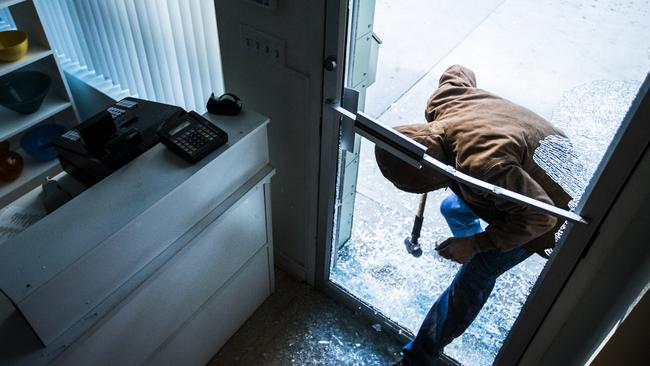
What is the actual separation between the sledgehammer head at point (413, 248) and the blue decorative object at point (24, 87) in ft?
5.48

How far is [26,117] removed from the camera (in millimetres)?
2143

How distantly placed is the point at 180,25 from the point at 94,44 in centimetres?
66

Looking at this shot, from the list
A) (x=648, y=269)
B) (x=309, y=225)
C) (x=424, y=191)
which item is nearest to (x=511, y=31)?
(x=424, y=191)

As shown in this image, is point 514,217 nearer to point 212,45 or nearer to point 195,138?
point 195,138

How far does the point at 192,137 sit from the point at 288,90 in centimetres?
33

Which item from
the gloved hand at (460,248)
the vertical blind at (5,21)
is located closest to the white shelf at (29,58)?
the vertical blind at (5,21)

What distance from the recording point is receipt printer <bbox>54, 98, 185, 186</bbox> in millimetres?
1217

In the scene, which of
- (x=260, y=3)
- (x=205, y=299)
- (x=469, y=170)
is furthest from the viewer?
(x=205, y=299)

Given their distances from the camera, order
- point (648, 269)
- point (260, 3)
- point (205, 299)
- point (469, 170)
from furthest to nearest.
Answer: point (205, 299), point (260, 3), point (469, 170), point (648, 269)

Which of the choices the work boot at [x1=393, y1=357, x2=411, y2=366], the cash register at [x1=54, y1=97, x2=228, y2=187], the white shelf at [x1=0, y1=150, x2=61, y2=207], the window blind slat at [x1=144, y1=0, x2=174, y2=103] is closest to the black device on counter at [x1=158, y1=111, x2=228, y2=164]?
the cash register at [x1=54, y1=97, x2=228, y2=187]

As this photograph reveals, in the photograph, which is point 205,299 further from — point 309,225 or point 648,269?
point 648,269

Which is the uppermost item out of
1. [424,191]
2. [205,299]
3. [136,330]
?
[424,191]

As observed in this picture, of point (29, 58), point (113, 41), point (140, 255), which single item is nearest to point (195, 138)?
point (140, 255)

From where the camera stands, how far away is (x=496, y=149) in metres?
1.15
